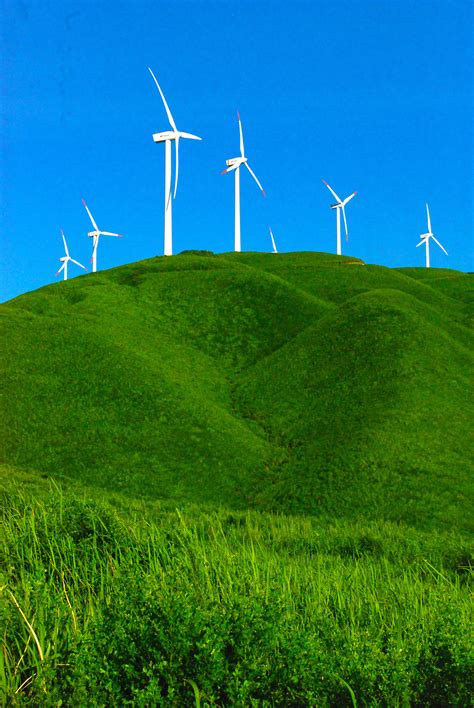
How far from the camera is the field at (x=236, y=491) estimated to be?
698 centimetres

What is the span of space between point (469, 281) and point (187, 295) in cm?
4287

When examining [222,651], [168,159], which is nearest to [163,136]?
[168,159]

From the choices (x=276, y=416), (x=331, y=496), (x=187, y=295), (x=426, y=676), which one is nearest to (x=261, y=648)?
(x=426, y=676)

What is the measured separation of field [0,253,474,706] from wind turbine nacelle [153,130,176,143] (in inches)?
711

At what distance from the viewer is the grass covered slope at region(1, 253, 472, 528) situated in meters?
29.2

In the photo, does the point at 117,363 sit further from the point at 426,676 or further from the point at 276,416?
the point at 426,676

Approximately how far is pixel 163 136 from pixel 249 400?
53331 mm

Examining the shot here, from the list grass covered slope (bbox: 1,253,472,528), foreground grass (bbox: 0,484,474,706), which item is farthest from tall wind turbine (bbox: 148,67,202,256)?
foreground grass (bbox: 0,484,474,706)

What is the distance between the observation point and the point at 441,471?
28.9 meters

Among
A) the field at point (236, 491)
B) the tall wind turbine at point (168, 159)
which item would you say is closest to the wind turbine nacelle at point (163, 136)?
the tall wind turbine at point (168, 159)

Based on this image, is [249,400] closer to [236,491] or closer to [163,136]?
[236,491]

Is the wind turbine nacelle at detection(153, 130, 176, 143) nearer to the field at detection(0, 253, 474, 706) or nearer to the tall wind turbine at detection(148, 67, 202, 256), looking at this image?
the tall wind turbine at detection(148, 67, 202, 256)

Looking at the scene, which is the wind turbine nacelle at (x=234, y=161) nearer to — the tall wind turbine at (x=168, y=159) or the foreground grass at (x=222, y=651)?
the tall wind turbine at (x=168, y=159)

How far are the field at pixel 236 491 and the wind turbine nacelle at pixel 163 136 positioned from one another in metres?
18.1
